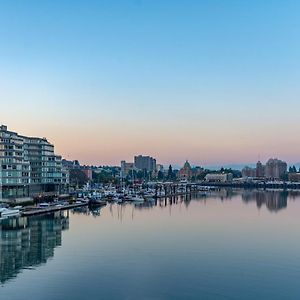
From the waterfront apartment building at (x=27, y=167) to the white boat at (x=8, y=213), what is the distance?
27.8ft

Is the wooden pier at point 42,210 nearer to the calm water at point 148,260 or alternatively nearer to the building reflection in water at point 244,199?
the calm water at point 148,260

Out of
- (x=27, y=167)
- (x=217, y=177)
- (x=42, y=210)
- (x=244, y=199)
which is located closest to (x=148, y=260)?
(x=42, y=210)

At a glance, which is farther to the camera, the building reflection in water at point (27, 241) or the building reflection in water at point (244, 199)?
the building reflection in water at point (244, 199)

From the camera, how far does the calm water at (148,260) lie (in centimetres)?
1706

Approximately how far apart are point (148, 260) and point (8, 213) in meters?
21.6

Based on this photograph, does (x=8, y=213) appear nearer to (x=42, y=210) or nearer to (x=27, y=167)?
(x=42, y=210)

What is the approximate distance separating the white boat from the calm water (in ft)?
10.5

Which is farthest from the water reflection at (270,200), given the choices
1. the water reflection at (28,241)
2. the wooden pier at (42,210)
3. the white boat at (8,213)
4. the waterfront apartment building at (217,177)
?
the waterfront apartment building at (217,177)

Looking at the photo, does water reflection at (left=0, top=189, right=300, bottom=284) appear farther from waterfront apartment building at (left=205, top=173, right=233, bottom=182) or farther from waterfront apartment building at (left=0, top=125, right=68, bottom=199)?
waterfront apartment building at (left=205, top=173, right=233, bottom=182)

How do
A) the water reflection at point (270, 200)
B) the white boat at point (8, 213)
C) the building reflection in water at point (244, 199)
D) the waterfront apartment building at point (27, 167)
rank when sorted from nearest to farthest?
the white boat at point (8, 213) → the waterfront apartment building at point (27, 167) → the water reflection at point (270, 200) → the building reflection in water at point (244, 199)

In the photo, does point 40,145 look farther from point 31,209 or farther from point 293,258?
point 293,258

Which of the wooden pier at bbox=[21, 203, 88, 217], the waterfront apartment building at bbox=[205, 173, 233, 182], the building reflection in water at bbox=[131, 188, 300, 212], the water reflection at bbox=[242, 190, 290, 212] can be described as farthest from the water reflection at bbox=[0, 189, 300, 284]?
the waterfront apartment building at bbox=[205, 173, 233, 182]

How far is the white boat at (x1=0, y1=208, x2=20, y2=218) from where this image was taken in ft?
129

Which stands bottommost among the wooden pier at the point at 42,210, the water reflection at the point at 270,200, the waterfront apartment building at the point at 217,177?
the water reflection at the point at 270,200
